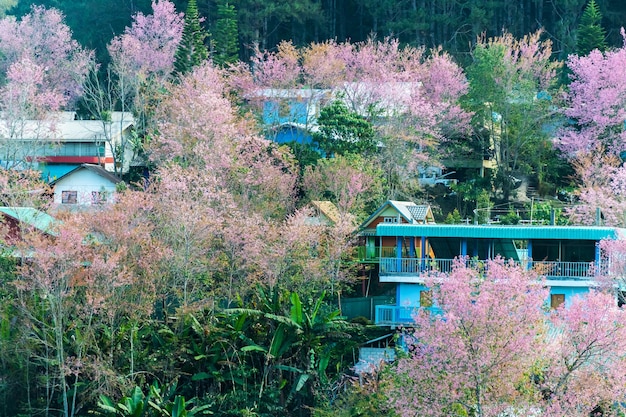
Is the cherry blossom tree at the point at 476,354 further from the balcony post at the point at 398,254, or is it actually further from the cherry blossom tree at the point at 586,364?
the balcony post at the point at 398,254

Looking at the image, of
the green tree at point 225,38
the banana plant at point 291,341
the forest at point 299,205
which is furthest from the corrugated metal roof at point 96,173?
the banana plant at point 291,341

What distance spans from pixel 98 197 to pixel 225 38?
16854 mm

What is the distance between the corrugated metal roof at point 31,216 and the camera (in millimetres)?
36656

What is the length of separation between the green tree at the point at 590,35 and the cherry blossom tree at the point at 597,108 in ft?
8.93

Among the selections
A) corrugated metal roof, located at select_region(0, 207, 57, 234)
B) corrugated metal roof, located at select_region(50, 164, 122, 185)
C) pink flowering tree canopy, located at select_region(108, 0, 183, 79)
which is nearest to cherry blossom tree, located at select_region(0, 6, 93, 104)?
pink flowering tree canopy, located at select_region(108, 0, 183, 79)

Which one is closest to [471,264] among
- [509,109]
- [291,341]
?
[291,341]

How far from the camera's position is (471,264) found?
3509cm

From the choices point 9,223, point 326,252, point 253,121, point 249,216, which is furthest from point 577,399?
point 253,121

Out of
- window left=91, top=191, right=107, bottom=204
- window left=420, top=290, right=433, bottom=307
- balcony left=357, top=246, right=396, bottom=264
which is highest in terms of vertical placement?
window left=91, top=191, right=107, bottom=204

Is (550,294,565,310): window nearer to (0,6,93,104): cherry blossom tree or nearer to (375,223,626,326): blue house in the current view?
(375,223,626,326): blue house

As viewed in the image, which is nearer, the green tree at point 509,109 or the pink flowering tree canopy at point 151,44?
the green tree at point 509,109

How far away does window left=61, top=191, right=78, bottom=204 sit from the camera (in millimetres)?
48594

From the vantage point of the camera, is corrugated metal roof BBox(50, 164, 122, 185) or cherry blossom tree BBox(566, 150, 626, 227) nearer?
cherry blossom tree BBox(566, 150, 626, 227)

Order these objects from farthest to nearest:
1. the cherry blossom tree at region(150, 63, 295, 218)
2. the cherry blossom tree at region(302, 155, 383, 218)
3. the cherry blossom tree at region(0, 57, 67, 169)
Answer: the cherry blossom tree at region(0, 57, 67, 169) < the cherry blossom tree at region(150, 63, 295, 218) < the cherry blossom tree at region(302, 155, 383, 218)
